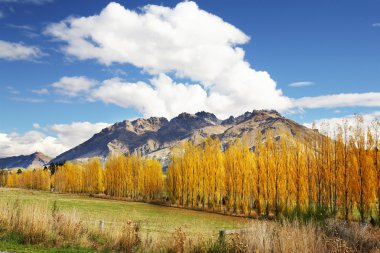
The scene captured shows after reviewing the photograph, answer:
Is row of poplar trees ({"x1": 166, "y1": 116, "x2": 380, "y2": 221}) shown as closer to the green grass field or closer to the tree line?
the tree line

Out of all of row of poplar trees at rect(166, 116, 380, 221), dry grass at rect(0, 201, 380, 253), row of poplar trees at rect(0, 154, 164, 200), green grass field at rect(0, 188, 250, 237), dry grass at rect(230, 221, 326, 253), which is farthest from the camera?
row of poplar trees at rect(0, 154, 164, 200)

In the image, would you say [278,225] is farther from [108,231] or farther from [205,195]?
[205,195]

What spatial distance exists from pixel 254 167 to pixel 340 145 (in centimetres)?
1541

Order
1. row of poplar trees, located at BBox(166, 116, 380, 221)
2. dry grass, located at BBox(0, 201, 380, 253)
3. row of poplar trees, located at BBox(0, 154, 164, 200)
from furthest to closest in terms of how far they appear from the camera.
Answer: row of poplar trees, located at BBox(0, 154, 164, 200), row of poplar trees, located at BBox(166, 116, 380, 221), dry grass, located at BBox(0, 201, 380, 253)

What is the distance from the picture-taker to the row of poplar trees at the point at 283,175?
1528 inches

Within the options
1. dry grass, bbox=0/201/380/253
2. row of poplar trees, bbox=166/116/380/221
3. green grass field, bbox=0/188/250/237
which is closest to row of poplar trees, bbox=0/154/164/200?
row of poplar trees, bbox=166/116/380/221

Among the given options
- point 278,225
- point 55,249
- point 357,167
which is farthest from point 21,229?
point 357,167

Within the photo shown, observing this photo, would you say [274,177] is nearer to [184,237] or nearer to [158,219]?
[158,219]

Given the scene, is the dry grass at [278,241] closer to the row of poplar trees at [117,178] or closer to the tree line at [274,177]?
the tree line at [274,177]

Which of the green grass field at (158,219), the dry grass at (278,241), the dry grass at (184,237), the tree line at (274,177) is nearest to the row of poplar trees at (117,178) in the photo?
the tree line at (274,177)

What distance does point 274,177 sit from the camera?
166ft

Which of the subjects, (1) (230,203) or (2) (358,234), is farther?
(1) (230,203)

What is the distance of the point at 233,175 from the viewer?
58.1 meters

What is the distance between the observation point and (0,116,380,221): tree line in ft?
127
